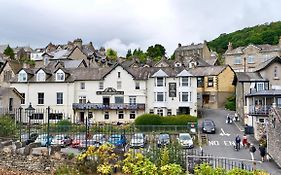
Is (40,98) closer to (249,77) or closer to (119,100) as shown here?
(119,100)

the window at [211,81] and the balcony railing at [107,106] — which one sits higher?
the window at [211,81]

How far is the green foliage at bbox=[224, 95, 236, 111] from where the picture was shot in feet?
175

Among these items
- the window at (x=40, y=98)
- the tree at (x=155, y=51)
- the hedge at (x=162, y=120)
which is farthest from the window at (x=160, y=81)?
the tree at (x=155, y=51)

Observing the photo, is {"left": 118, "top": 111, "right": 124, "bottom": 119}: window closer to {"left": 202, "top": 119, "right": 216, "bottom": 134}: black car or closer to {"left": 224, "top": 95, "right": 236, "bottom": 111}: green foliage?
{"left": 202, "top": 119, "right": 216, "bottom": 134}: black car

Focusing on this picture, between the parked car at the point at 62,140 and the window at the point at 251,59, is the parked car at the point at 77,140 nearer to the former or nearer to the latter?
the parked car at the point at 62,140

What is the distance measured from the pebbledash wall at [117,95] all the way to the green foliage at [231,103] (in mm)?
9879

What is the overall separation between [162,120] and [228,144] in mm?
10769

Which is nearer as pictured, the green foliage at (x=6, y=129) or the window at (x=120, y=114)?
the green foliage at (x=6, y=129)

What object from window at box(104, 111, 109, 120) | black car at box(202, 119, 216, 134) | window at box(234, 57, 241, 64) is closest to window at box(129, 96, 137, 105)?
window at box(104, 111, 109, 120)

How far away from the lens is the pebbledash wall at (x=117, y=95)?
4575 centimetres

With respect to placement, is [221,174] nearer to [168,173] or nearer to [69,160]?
[168,173]

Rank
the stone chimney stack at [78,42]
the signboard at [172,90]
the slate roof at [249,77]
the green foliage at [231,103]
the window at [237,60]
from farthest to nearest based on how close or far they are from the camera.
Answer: the stone chimney stack at [78,42], the window at [237,60], the green foliage at [231,103], the signboard at [172,90], the slate roof at [249,77]

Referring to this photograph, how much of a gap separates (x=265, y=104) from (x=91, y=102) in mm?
20433

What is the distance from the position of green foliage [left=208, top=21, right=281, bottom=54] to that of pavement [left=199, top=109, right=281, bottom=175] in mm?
60023
